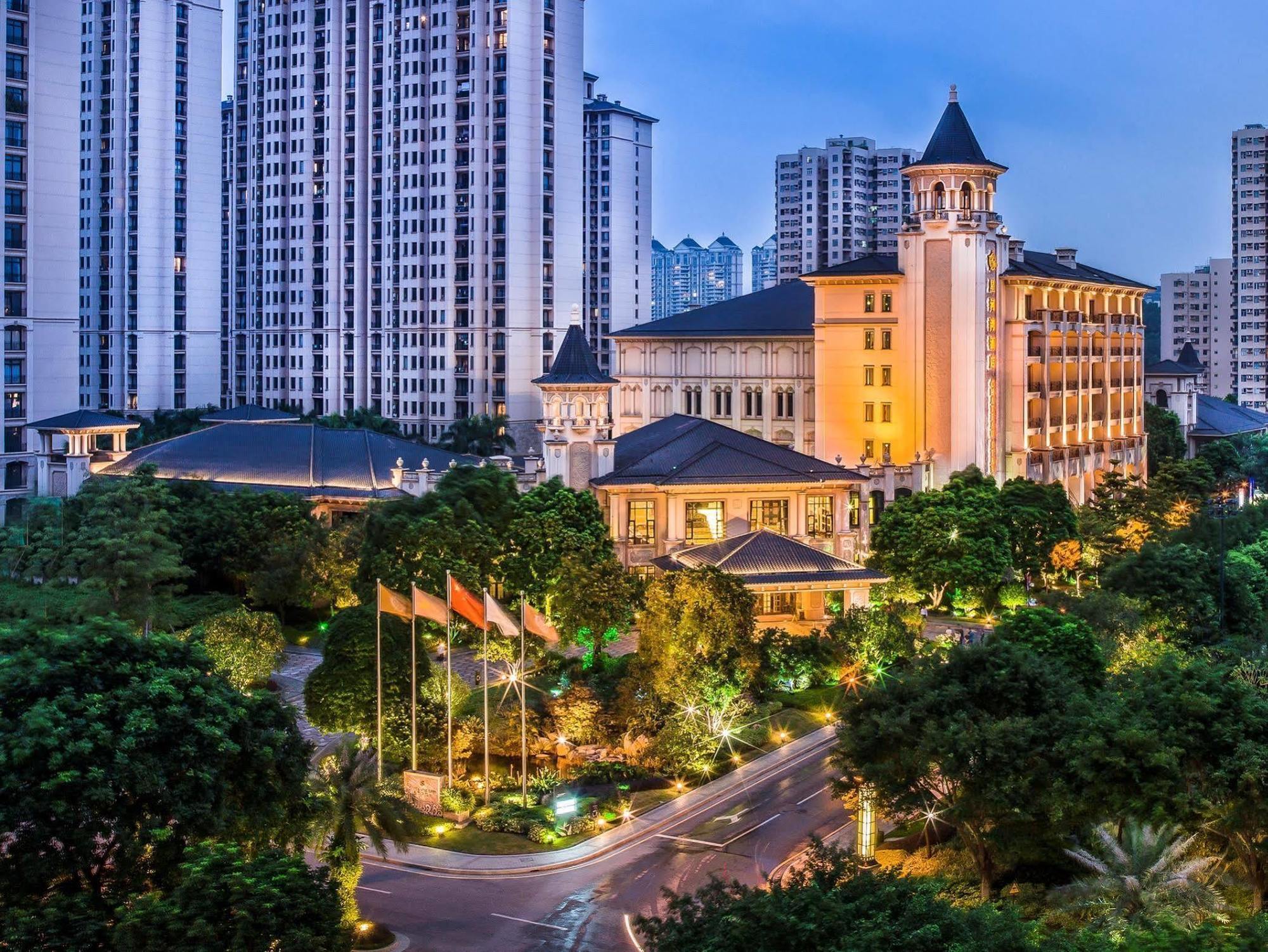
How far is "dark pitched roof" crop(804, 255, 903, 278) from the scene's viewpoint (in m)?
103

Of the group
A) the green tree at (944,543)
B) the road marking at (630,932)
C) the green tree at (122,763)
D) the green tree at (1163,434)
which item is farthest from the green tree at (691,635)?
the green tree at (1163,434)

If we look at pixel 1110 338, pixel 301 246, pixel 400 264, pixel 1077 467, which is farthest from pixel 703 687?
pixel 301 246

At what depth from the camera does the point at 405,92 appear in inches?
6102

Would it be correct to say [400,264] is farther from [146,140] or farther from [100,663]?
[100,663]

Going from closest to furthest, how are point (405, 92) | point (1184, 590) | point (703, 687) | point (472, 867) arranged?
point (472, 867)
point (703, 687)
point (1184, 590)
point (405, 92)

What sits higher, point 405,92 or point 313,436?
point 405,92

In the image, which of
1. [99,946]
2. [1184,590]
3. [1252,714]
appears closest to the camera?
[99,946]

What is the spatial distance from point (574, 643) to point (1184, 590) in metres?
24.2

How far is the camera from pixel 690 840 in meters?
48.4

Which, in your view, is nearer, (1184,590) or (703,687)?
(703,687)

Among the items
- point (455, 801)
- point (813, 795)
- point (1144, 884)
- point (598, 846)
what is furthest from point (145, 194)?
point (1144, 884)

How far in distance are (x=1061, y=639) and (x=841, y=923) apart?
25324mm

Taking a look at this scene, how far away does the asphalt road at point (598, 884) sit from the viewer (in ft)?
135

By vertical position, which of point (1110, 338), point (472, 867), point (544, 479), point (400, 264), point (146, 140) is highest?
point (146, 140)
